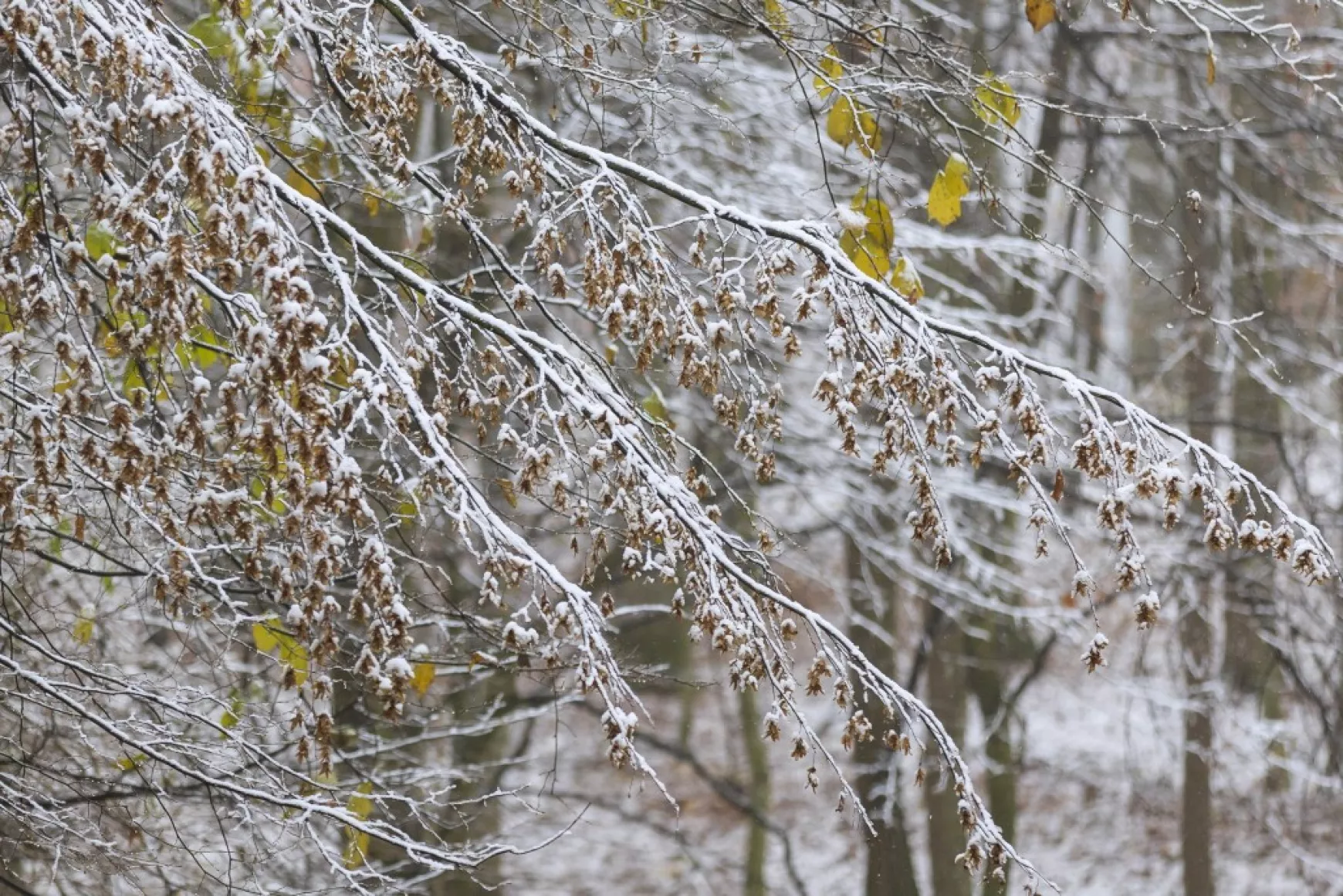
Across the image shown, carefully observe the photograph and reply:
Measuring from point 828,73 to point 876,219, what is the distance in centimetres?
50

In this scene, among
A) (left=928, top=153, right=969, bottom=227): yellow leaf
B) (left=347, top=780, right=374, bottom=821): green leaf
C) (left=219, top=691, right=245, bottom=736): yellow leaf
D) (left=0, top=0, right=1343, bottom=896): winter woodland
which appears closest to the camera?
(left=0, top=0, right=1343, bottom=896): winter woodland

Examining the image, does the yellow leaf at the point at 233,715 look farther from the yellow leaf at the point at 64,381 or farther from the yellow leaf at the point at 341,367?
the yellow leaf at the point at 341,367

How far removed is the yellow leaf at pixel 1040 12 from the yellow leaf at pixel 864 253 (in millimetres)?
744

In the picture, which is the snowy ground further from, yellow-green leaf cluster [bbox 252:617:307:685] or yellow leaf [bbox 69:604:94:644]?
yellow-green leaf cluster [bbox 252:617:307:685]

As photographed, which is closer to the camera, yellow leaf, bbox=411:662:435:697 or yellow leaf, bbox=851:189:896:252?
yellow leaf, bbox=851:189:896:252

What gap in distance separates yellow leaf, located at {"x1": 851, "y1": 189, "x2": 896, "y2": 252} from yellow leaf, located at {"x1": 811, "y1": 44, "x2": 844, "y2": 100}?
316 mm

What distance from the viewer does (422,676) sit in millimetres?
3744

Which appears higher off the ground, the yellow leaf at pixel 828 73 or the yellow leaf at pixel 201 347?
the yellow leaf at pixel 828 73

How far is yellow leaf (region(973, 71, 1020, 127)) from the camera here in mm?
3373

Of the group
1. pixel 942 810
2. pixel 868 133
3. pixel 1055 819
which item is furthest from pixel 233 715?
pixel 1055 819

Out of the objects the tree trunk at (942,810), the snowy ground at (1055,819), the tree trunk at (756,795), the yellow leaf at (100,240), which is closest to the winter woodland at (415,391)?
the yellow leaf at (100,240)

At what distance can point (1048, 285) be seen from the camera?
8.99 meters

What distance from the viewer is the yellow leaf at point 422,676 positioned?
3661 mm

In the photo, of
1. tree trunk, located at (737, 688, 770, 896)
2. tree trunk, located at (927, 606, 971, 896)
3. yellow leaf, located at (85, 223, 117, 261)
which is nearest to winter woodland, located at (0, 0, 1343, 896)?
yellow leaf, located at (85, 223, 117, 261)
